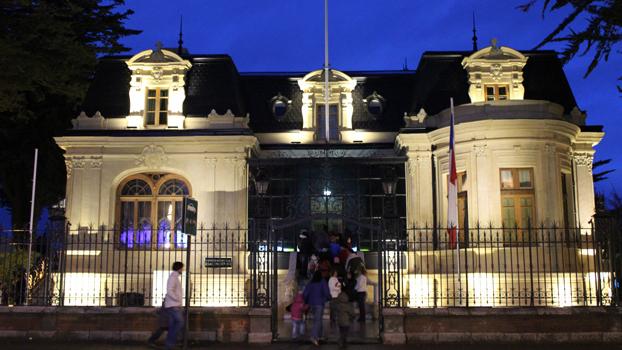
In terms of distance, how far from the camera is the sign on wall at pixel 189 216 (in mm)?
14195

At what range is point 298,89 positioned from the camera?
31438mm

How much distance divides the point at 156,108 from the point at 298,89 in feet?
22.0

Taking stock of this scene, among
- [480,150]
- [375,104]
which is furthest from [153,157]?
[480,150]

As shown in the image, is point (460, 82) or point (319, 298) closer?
point (319, 298)

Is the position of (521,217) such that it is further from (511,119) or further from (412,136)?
(412,136)

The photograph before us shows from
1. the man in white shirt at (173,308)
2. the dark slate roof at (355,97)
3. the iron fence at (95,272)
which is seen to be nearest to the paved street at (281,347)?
the man in white shirt at (173,308)

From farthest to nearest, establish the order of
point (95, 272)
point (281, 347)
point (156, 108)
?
1. point (156, 108)
2. point (95, 272)
3. point (281, 347)

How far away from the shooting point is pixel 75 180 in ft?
90.1

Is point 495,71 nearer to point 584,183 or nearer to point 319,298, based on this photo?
point 584,183

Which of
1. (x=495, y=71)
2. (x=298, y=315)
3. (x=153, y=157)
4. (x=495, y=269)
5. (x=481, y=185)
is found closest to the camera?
→ (x=298, y=315)

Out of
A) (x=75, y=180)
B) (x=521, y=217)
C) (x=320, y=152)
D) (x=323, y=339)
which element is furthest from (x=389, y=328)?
(x=75, y=180)

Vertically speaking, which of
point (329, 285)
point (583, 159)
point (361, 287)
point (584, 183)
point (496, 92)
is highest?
point (496, 92)

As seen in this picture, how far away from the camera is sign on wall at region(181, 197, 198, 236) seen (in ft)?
46.6

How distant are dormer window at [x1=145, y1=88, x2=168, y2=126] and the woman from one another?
14.9 metres
